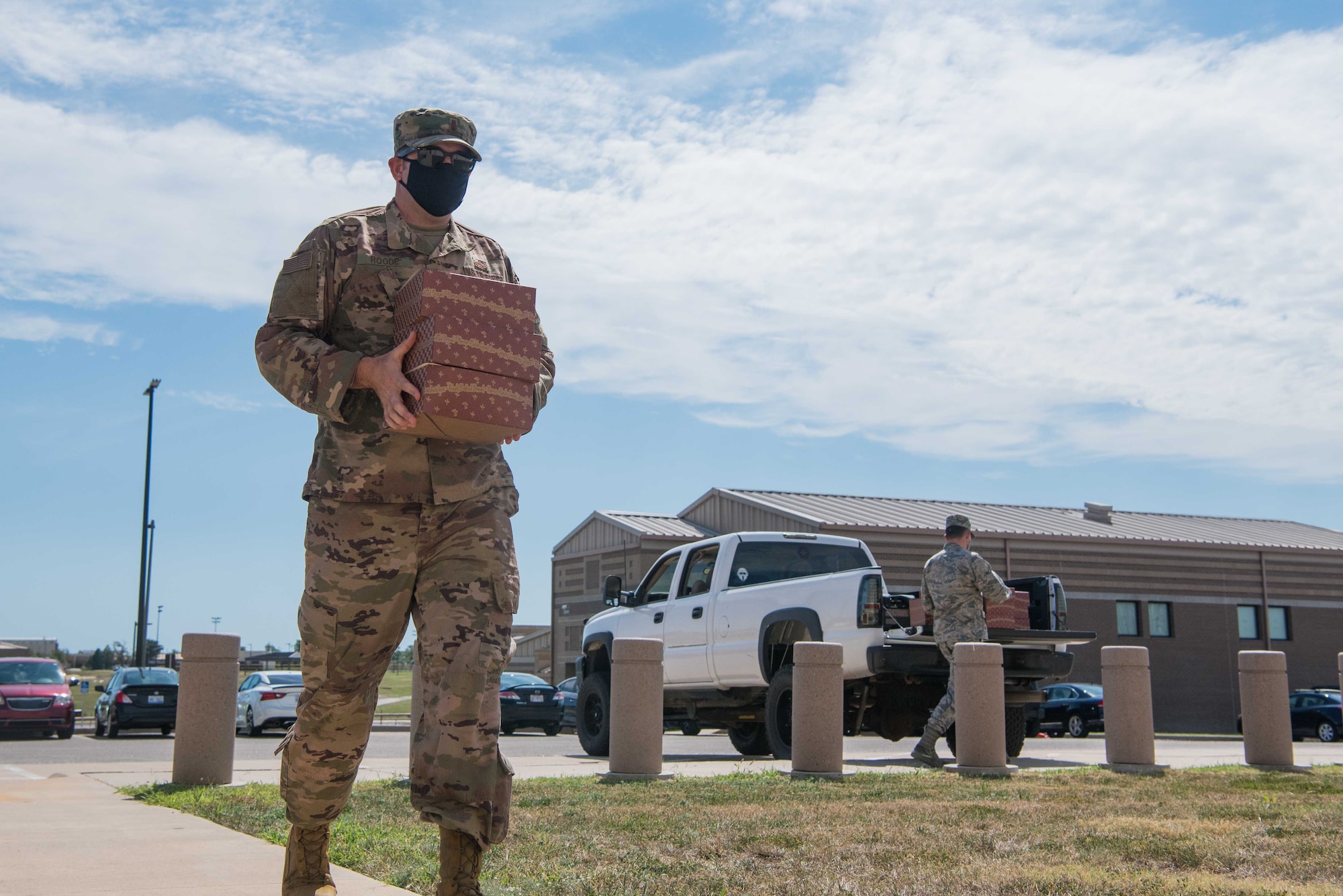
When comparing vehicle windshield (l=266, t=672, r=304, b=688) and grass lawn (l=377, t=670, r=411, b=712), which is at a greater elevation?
vehicle windshield (l=266, t=672, r=304, b=688)

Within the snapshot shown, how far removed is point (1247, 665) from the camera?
39.3ft

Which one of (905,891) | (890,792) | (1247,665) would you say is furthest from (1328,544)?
(905,891)

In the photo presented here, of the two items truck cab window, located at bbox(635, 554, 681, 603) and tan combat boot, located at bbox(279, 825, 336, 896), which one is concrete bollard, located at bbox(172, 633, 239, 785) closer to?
tan combat boot, located at bbox(279, 825, 336, 896)

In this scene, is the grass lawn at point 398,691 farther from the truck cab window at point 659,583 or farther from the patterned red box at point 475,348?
the patterned red box at point 475,348

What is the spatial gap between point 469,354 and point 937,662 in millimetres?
8740

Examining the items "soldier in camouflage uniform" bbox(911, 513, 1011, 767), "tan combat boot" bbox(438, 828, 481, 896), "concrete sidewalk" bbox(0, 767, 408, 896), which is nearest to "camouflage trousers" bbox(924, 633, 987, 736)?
"soldier in camouflage uniform" bbox(911, 513, 1011, 767)

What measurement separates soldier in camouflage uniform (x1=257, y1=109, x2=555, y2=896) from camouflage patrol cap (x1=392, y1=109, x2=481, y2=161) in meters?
0.01

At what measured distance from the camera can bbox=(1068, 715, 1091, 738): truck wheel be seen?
29672 millimetres

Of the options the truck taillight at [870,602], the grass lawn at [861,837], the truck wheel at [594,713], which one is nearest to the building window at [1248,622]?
the truck wheel at [594,713]

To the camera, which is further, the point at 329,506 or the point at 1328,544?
the point at 1328,544

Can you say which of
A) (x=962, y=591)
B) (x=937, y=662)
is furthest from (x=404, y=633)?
(x=937, y=662)

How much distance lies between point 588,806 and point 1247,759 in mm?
7666

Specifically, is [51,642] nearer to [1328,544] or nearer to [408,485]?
[1328,544]

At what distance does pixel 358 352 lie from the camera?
146 inches
